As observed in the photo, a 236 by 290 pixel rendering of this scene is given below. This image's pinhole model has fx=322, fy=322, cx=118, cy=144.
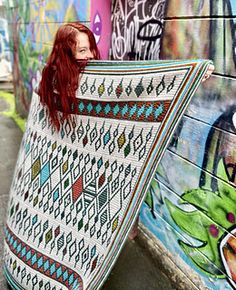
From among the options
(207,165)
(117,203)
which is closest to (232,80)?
(207,165)

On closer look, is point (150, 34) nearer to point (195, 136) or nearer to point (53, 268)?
point (195, 136)

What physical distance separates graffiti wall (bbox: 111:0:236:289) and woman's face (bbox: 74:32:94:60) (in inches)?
25.5

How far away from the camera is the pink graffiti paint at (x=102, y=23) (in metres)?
2.96

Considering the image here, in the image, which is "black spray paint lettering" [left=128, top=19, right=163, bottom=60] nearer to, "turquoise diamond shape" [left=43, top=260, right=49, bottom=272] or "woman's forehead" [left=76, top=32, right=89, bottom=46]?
"woman's forehead" [left=76, top=32, right=89, bottom=46]

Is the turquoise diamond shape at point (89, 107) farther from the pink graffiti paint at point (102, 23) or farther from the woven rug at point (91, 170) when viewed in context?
the pink graffiti paint at point (102, 23)

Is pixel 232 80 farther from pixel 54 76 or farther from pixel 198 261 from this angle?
pixel 198 261

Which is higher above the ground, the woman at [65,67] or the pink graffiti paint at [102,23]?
the pink graffiti paint at [102,23]

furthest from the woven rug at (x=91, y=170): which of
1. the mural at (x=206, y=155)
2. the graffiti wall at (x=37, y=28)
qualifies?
the graffiti wall at (x=37, y=28)

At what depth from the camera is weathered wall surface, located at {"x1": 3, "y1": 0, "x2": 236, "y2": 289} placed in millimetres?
1884

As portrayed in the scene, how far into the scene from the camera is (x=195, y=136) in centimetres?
217

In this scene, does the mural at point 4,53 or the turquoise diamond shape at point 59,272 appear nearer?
the turquoise diamond shape at point 59,272

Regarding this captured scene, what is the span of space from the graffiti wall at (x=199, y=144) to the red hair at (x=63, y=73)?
0.63m

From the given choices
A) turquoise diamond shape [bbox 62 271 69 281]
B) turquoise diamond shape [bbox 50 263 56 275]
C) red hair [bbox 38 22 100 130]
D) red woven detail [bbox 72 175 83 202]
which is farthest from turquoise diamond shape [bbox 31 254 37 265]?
red hair [bbox 38 22 100 130]

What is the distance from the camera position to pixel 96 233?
1.80m
